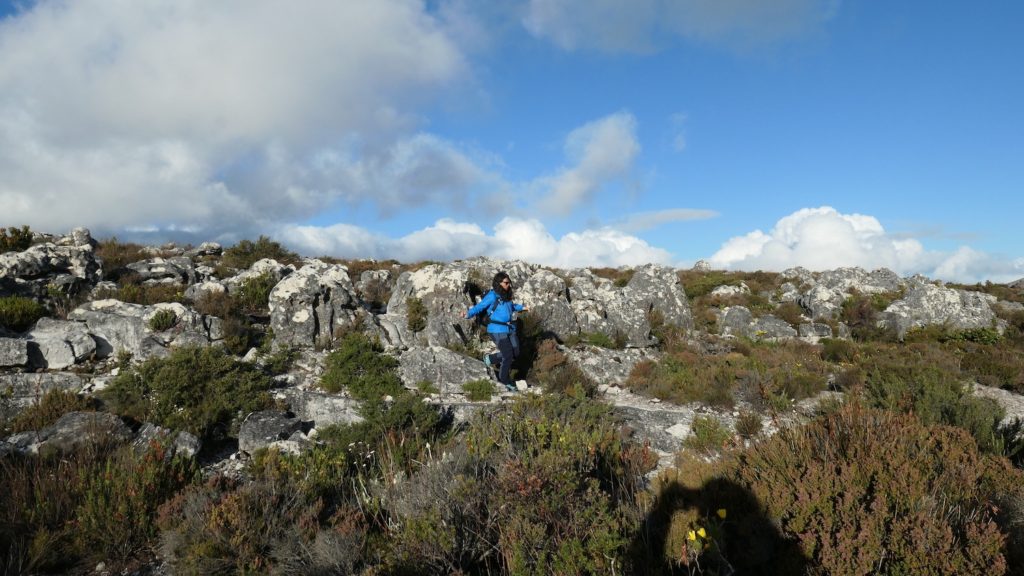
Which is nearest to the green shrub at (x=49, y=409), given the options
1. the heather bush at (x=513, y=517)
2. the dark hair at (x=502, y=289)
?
the heather bush at (x=513, y=517)

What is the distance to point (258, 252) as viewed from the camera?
20797 mm

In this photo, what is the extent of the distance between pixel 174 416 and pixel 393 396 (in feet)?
11.2

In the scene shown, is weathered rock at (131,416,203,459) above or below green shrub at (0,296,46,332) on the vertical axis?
below

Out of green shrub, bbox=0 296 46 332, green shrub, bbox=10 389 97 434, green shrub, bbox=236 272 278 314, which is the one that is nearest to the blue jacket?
green shrub, bbox=10 389 97 434

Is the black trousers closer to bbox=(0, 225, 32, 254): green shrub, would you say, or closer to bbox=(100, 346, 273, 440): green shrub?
bbox=(100, 346, 273, 440): green shrub

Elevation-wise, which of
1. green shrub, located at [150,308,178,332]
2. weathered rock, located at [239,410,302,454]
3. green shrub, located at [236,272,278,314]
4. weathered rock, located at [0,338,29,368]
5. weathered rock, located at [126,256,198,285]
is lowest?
weathered rock, located at [239,410,302,454]

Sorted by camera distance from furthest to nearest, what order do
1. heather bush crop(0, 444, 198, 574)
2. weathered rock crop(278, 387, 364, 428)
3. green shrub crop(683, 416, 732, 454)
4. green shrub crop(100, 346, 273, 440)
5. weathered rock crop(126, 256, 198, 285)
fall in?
weathered rock crop(126, 256, 198, 285) < weathered rock crop(278, 387, 364, 428) < green shrub crop(100, 346, 273, 440) < green shrub crop(683, 416, 732, 454) < heather bush crop(0, 444, 198, 574)

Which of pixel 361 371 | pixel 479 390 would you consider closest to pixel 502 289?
pixel 479 390

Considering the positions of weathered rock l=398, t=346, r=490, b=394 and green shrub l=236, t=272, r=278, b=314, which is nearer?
weathered rock l=398, t=346, r=490, b=394

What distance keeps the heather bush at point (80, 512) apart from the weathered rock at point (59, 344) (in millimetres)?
5016

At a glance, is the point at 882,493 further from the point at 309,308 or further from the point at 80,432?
the point at 309,308

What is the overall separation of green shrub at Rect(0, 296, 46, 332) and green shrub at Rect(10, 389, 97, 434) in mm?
3819

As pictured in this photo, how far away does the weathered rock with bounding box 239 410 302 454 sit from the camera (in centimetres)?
688

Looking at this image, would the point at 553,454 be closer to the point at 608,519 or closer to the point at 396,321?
the point at 608,519
